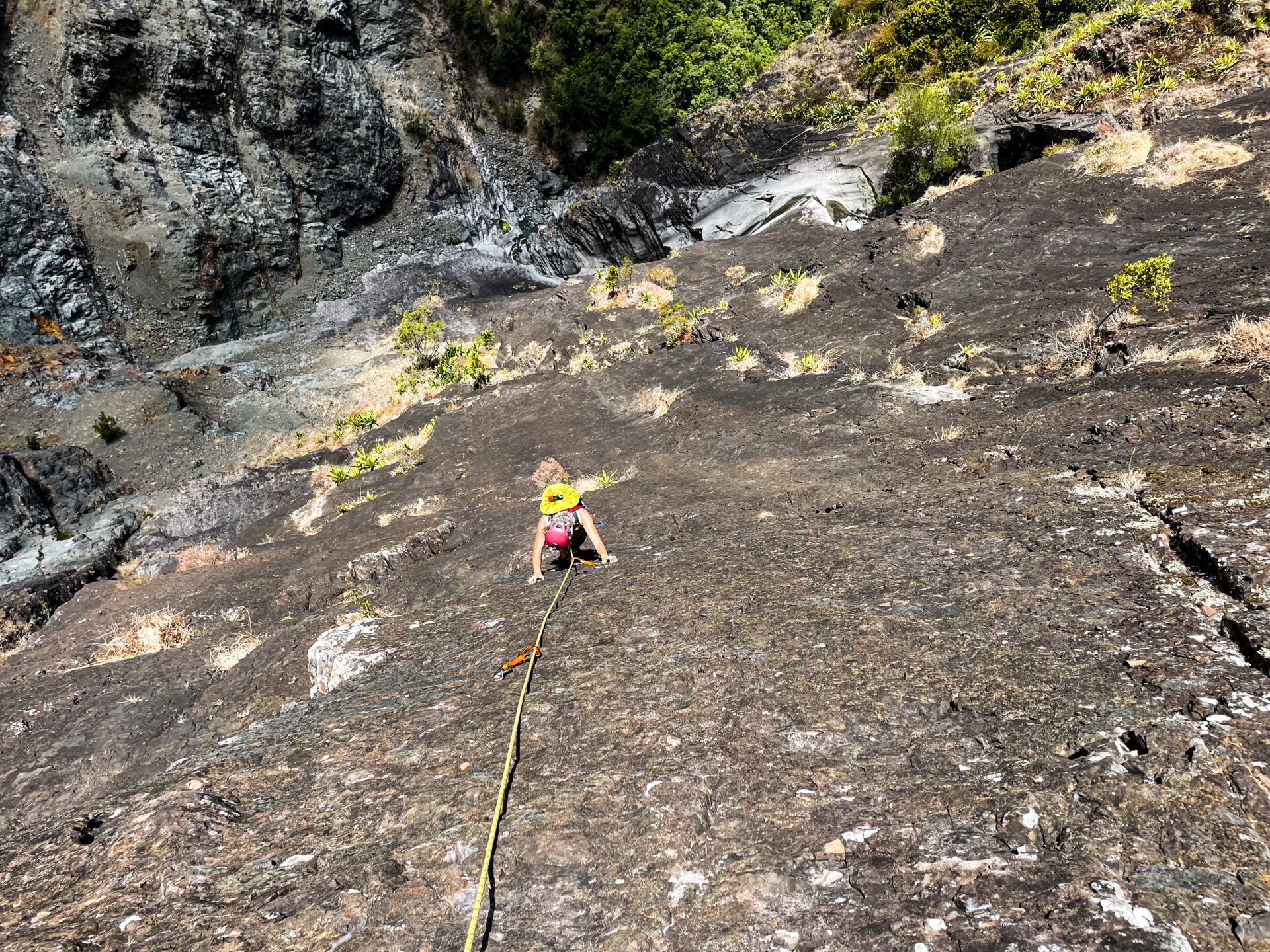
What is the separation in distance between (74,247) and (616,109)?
25085mm

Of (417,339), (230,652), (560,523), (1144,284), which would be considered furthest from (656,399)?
(417,339)

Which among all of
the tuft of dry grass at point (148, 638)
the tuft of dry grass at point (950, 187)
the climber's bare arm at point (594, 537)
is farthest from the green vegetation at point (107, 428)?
the tuft of dry grass at point (950, 187)

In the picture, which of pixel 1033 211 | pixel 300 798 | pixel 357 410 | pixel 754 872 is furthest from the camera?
pixel 357 410

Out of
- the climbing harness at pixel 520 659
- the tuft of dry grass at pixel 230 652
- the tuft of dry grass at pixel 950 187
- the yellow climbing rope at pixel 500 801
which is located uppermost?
the tuft of dry grass at pixel 950 187

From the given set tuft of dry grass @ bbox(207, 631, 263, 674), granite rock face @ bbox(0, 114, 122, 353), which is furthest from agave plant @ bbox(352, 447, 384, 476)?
granite rock face @ bbox(0, 114, 122, 353)

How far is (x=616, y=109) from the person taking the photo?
3341 cm

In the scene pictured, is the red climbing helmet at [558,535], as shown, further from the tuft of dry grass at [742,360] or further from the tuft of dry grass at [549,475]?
the tuft of dry grass at [742,360]

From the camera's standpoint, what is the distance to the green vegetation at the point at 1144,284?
7777 mm

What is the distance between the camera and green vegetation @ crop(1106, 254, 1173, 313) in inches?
306

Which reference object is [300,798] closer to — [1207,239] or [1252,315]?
[1252,315]

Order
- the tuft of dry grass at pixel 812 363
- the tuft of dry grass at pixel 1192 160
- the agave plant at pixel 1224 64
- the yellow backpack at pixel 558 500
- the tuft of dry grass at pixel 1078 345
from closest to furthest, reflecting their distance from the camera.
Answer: the yellow backpack at pixel 558 500 → the tuft of dry grass at pixel 1078 345 → the tuft of dry grass at pixel 812 363 → the tuft of dry grass at pixel 1192 160 → the agave plant at pixel 1224 64

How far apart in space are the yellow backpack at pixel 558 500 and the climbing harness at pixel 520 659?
191 centimetres

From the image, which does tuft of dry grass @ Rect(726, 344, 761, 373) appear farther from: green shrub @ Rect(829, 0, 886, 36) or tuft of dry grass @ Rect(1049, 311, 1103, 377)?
green shrub @ Rect(829, 0, 886, 36)

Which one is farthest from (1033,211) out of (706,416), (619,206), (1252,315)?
(619,206)
